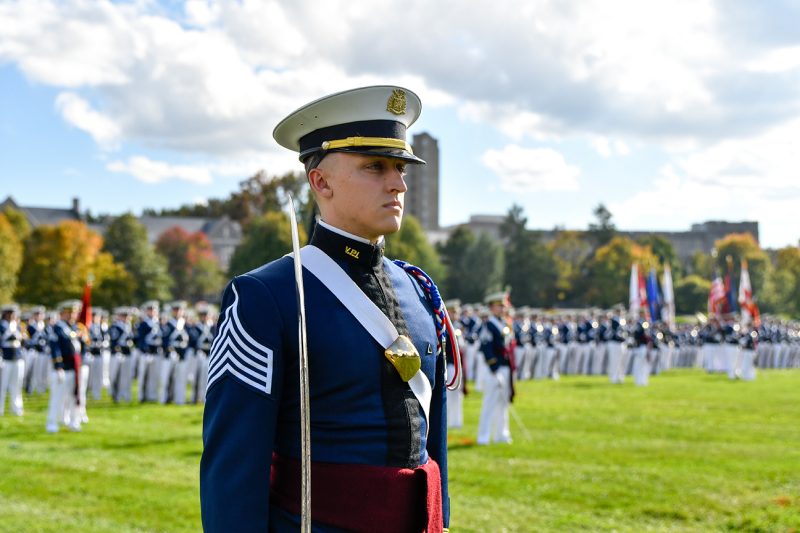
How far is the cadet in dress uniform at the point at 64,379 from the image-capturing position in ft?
51.2

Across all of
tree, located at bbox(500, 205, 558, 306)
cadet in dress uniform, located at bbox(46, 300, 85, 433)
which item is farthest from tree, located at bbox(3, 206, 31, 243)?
cadet in dress uniform, located at bbox(46, 300, 85, 433)

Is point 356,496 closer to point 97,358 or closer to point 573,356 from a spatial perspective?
point 97,358

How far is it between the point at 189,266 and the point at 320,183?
93154mm

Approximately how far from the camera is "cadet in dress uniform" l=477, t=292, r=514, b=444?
14.0m

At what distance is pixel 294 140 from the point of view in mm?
3090

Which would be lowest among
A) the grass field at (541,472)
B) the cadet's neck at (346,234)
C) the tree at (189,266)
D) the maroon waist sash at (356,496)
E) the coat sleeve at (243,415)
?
the grass field at (541,472)

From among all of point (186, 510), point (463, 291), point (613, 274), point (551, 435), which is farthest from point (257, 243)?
point (186, 510)

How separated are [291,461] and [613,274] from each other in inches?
3203

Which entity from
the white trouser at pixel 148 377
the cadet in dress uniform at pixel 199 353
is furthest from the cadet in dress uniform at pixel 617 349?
the white trouser at pixel 148 377

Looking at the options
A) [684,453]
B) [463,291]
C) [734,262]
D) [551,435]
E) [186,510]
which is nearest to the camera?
[186,510]

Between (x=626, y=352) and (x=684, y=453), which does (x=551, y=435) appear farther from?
(x=626, y=352)

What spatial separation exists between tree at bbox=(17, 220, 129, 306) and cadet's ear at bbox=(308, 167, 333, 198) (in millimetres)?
63513

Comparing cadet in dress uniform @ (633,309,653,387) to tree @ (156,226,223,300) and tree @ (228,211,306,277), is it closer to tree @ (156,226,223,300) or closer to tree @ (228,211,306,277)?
tree @ (228,211,306,277)

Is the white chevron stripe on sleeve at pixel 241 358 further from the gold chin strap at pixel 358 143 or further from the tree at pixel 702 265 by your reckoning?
the tree at pixel 702 265
